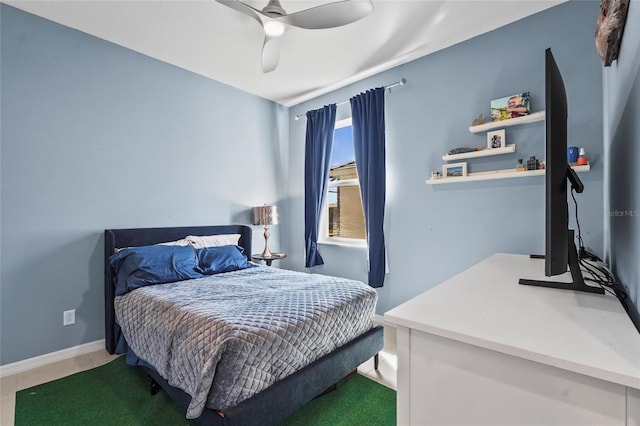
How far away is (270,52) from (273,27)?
1.14 feet

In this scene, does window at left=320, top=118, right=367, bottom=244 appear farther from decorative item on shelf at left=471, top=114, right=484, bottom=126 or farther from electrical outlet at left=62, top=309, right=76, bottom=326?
electrical outlet at left=62, top=309, right=76, bottom=326

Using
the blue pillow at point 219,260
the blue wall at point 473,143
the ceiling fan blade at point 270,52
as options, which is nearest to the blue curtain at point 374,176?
the blue wall at point 473,143

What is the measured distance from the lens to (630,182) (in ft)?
3.15

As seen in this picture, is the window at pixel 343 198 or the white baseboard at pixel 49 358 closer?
the white baseboard at pixel 49 358

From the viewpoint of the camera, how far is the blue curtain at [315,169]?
12.2 feet

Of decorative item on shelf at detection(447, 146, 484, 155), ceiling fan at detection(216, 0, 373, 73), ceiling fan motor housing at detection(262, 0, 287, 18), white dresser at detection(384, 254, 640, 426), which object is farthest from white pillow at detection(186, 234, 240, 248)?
white dresser at detection(384, 254, 640, 426)

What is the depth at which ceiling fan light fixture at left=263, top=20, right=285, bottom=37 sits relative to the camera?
2088mm

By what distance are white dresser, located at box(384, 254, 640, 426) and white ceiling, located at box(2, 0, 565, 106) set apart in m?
2.26

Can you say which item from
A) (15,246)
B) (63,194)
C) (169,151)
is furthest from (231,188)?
(15,246)

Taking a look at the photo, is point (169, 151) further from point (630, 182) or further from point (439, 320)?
point (630, 182)

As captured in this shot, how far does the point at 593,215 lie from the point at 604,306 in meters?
1.58

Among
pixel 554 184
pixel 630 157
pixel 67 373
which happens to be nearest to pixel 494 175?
pixel 630 157

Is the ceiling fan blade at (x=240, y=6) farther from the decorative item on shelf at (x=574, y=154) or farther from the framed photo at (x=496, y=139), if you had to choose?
the decorative item on shelf at (x=574, y=154)

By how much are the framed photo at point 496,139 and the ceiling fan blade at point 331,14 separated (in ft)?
4.52
